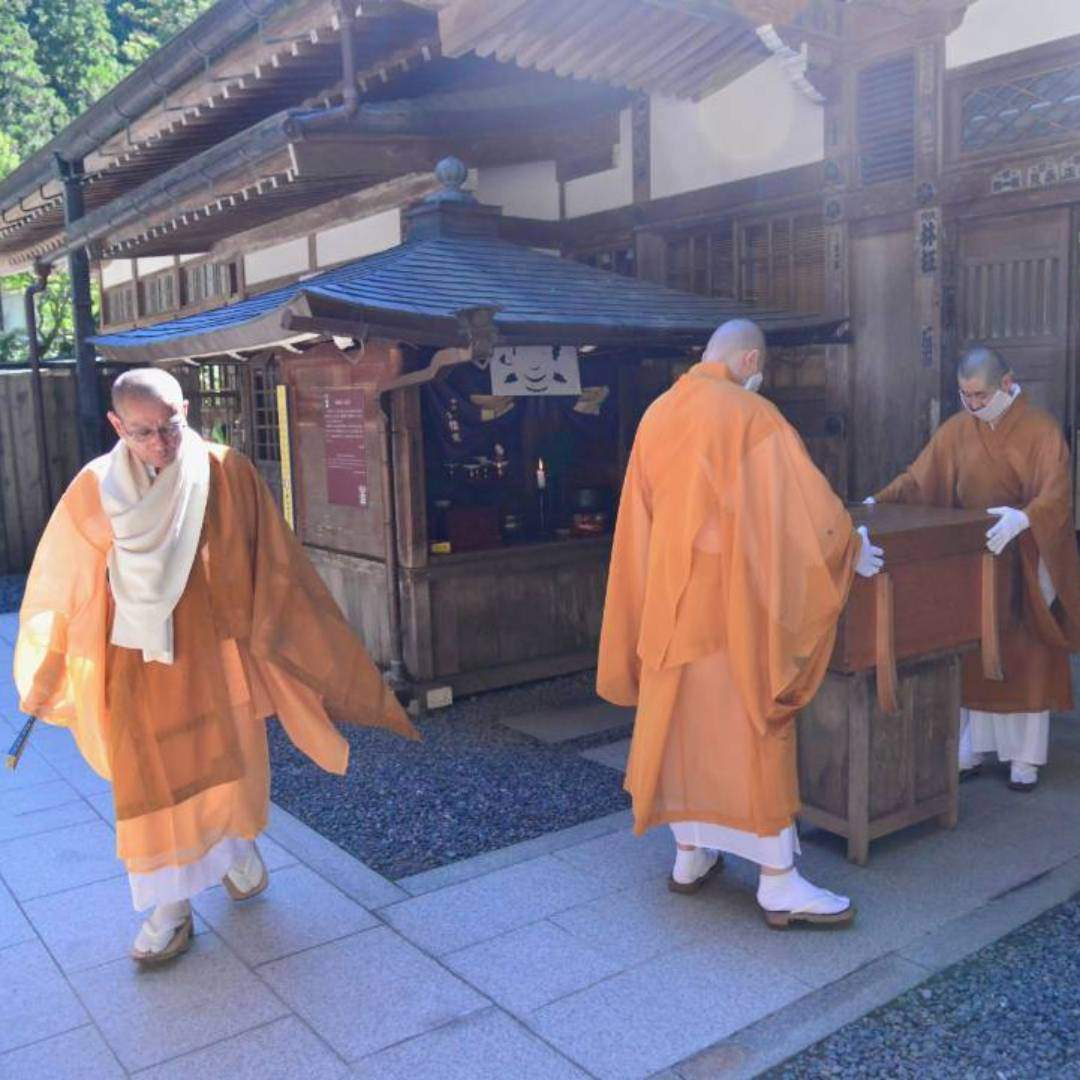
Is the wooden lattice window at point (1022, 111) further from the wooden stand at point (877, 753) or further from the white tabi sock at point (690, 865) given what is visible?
the white tabi sock at point (690, 865)

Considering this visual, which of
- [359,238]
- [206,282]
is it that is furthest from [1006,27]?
[206,282]

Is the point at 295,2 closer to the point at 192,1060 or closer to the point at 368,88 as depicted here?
the point at 368,88

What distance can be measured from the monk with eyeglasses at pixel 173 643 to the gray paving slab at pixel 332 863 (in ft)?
1.75

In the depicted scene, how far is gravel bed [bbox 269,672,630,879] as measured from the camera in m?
4.81

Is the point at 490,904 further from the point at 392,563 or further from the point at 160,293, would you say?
the point at 160,293

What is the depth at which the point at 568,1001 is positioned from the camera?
339 cm

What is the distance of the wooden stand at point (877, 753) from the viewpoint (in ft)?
13.9

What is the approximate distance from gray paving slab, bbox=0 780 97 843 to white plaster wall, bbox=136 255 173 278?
369 inches

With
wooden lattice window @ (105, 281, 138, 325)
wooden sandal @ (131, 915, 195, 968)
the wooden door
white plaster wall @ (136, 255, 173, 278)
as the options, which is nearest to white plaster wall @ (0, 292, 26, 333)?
wooden lattice window @ (105, 281, 138, 325)

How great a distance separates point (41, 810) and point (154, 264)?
10669 mm

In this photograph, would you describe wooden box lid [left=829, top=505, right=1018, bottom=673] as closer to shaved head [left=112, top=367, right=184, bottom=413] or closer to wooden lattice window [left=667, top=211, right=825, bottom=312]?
shaved head [left=112, top=367, right=184, bottom=413]

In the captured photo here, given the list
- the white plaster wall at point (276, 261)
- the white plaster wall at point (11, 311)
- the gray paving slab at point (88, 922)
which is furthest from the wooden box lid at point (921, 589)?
the white plaster wall at point (11, 311)

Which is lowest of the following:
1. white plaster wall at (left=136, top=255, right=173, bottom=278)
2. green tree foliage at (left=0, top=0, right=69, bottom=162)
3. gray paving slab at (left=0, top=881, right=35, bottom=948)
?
gray paving slab at (left=0, top=881, right=35, bottom=948)

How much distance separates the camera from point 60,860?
15.3 feet
